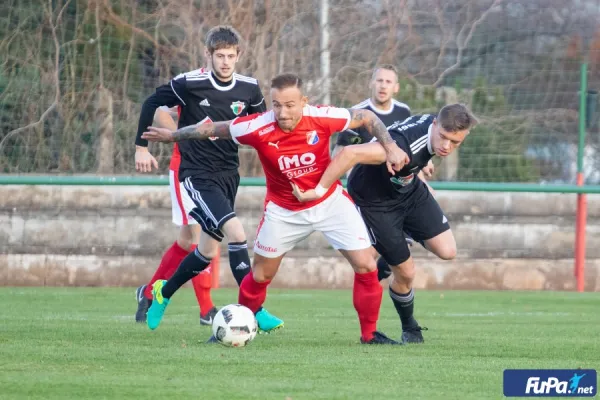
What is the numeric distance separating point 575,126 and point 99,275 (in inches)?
250

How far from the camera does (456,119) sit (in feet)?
23.7

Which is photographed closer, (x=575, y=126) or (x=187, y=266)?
(x=187, y=266)

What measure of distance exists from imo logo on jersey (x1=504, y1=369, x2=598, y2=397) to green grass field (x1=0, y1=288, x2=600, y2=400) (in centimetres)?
9

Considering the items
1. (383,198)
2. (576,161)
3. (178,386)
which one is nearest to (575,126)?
(576,161)

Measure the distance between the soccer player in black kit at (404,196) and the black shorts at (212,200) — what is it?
3.59ft

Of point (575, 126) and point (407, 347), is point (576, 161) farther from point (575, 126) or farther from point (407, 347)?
point (407, 347)

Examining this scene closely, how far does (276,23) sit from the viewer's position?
14.0 meters

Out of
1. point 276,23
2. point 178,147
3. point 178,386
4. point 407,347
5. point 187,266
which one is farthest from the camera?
point 276,23

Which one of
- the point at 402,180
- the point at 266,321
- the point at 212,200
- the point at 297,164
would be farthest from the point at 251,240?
the point at 297,164

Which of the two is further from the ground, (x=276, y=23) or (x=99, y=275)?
(x=276, y=23)

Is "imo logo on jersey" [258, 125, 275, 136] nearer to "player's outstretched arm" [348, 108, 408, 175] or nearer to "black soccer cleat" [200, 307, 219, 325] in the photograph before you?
"player's outstretched arm" [348, 108, 408, 175]

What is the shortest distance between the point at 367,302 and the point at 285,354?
3.19 feet

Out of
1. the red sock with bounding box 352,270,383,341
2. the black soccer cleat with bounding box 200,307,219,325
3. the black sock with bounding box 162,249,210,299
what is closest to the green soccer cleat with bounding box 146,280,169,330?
the black sock with bounding box 162,249,210,299

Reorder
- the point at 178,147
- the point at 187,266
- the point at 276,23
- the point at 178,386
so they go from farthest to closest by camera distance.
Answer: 1. the point at 276,23
2. the point at 178,147
3. the point at 187,266
4. the point at 178,386
